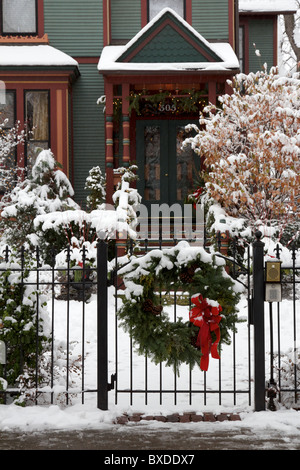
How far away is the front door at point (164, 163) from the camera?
17.0m

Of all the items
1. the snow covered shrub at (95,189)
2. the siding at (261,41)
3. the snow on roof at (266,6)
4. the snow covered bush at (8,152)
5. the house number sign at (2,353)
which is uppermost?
the snow on roof at (266,6)

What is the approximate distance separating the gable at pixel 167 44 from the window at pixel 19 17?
12.2 ft

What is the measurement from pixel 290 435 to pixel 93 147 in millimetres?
13072

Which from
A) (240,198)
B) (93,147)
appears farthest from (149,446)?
(93,147)

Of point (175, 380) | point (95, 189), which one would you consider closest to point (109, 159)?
point (95, 189)

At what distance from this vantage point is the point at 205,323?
6.41m

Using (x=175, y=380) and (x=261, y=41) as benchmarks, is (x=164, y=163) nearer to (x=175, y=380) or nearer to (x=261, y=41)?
(x=261, y=41)

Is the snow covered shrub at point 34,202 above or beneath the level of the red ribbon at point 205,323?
above

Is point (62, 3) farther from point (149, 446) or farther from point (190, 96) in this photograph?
point (149, 446)

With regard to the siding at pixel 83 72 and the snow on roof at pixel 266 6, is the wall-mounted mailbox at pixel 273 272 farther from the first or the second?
the snow on roof at pixel 266 6

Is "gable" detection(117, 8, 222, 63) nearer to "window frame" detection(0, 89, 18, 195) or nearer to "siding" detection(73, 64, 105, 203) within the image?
"siding" detection(73, 64, 105, 203)

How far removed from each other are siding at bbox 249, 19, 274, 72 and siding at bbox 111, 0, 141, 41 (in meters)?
4.05

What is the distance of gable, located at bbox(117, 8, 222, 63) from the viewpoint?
15.4 meters

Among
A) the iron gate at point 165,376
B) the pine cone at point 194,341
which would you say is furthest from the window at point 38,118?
the pine cone at point 194,341
